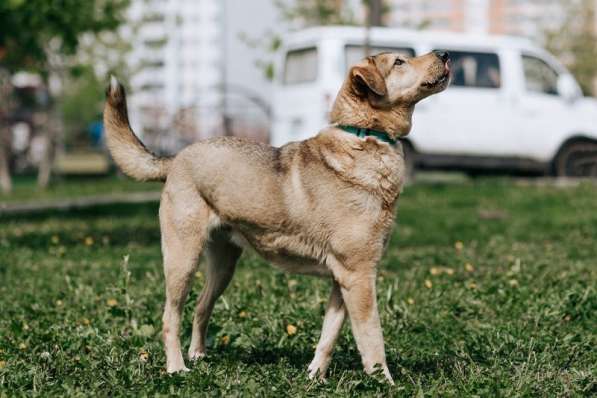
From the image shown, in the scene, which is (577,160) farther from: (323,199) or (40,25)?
(323,199)

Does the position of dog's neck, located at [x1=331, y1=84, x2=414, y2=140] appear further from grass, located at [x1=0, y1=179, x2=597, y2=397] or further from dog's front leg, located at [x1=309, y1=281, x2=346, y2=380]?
grass, located at [x1=0, y1=179, x2=597, y2=397]

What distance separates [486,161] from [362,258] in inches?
517

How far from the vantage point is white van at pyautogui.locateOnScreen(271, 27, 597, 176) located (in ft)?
55.0

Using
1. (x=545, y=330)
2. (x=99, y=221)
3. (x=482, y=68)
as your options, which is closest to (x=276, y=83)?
(x=482, y=68)

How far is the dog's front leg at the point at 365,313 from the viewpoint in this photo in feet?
14.7

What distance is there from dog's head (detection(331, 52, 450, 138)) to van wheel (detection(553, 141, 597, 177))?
521 inches

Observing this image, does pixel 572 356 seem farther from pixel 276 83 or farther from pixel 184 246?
pixel 276 83

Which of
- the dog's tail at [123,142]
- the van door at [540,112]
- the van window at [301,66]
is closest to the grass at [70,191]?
the van window at [301,66]

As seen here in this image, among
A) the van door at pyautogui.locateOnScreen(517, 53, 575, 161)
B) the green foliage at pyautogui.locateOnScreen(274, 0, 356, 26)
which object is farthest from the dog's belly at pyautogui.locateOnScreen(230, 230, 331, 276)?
the green foliage at pyautogui.locateOnScreen(274, 0, 356, 26)

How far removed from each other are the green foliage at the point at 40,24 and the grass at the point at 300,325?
8.15 feet

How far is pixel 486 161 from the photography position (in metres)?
17.3

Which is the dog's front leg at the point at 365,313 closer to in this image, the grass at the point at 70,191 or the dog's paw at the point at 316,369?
the dog's paw at the point at 316,369

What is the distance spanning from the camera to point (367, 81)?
4.59m

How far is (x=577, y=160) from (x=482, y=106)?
2.07m
